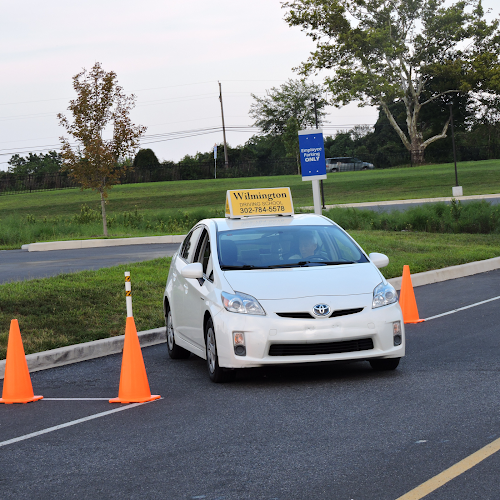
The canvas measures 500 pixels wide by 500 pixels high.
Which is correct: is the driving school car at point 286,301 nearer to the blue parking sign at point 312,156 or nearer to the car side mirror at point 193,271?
the car side mirror at point 193,271

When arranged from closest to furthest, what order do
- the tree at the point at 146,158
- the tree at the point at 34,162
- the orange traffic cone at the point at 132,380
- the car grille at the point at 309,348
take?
1. the orange traffic cone at the point at 132,380
2. the car grille at the point at 309,348
3. the tree at the point at 146,158
4. the tree at the point at 34,162

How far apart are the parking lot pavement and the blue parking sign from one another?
7.04m

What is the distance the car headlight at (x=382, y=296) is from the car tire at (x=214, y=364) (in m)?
1.51

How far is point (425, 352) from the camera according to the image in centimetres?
868

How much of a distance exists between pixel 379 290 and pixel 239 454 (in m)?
2.86

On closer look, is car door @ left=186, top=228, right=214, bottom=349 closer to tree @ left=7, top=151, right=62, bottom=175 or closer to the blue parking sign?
the blue parking sign

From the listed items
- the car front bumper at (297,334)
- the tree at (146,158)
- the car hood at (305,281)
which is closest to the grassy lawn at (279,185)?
the tree at (146,158)

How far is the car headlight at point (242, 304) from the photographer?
721cm

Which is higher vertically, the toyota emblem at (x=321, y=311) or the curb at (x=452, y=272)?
the toyota emblem at (x=321, y=311)

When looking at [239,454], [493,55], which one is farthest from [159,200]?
[239,454]

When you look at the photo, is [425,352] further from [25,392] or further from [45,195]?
[45,195]

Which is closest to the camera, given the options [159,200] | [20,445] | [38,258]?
[20,445]

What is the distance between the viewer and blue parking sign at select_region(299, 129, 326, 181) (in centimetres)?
1518

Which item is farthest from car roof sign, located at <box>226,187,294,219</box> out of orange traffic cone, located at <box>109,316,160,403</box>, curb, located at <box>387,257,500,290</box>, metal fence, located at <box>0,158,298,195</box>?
metal fence, located at <box>0,158,298,195</box>
